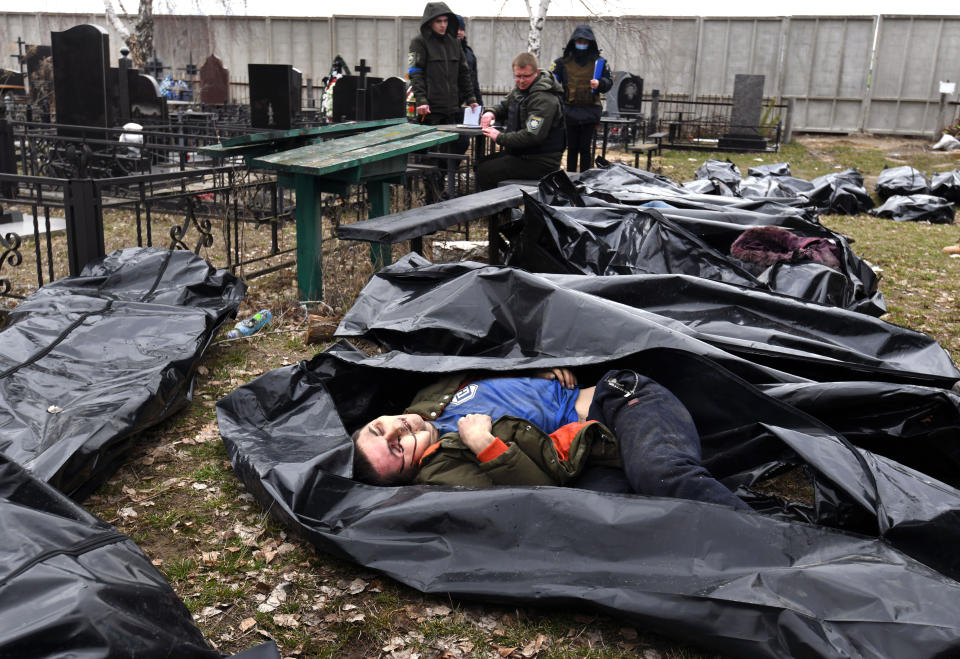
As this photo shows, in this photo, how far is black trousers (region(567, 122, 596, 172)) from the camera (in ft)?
32.2

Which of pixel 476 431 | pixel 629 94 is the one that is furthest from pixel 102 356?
pixel 629 94

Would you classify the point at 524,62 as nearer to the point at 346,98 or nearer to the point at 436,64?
the point at 436,64

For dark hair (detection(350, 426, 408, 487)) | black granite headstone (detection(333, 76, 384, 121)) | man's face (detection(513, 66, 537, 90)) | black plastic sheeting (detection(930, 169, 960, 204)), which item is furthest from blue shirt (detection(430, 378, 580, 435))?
black plastic sheeting (detection(930, 169, 960, 204))

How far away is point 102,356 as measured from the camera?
3666 mm

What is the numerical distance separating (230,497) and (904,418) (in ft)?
7.94

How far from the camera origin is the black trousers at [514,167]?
290 inches

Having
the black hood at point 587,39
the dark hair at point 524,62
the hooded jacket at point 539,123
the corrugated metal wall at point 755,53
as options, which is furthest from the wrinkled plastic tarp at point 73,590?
the corrugated metal wall at point 755,53

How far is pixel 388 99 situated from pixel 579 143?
7.70ft

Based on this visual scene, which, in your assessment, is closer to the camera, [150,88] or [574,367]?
[574,367]

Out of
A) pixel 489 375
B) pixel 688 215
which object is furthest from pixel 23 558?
pixel 688 215

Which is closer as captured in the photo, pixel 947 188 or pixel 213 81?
pixel 947 188

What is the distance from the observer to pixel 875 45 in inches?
778

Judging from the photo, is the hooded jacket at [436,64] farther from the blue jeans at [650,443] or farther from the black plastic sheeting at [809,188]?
the blue jeans at [650,443]

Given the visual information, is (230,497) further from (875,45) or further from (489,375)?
(875,45)
